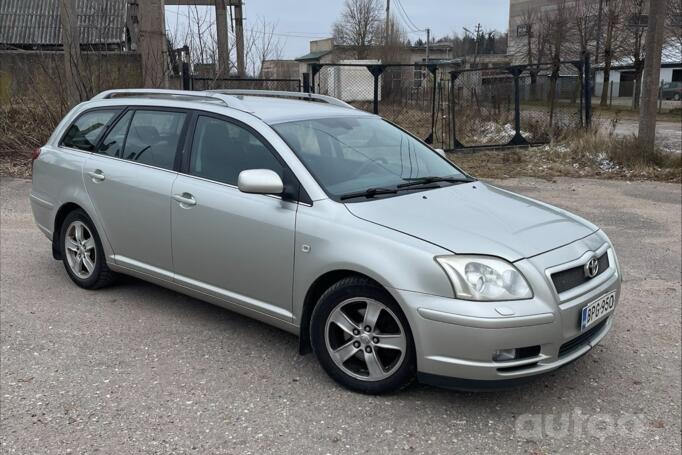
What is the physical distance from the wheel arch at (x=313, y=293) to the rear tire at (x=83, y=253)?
6.82 ft

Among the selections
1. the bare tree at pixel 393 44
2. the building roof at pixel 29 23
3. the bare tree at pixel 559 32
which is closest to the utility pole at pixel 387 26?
the bare tree at pixel 393 44

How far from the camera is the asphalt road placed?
3.07 metres

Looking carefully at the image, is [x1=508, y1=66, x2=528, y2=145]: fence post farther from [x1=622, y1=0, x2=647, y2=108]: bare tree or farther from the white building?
the white building

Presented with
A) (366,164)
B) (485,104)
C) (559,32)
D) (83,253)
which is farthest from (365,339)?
(559,32)

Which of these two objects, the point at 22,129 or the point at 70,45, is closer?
the point at 70,45

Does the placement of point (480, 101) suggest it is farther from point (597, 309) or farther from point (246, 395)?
point (246, 395)

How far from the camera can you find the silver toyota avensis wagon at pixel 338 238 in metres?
3.12

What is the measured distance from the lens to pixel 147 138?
15.3 ft

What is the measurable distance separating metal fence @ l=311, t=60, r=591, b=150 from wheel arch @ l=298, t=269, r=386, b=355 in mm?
10595

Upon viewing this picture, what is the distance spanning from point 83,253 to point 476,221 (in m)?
3.26

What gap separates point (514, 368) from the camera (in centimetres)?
313

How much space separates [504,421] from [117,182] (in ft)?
10.3

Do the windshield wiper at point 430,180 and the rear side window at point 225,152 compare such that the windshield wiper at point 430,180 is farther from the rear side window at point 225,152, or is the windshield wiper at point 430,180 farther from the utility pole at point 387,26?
the utility pole at point 387,26

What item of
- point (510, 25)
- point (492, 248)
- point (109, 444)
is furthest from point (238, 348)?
point (510, 25)
